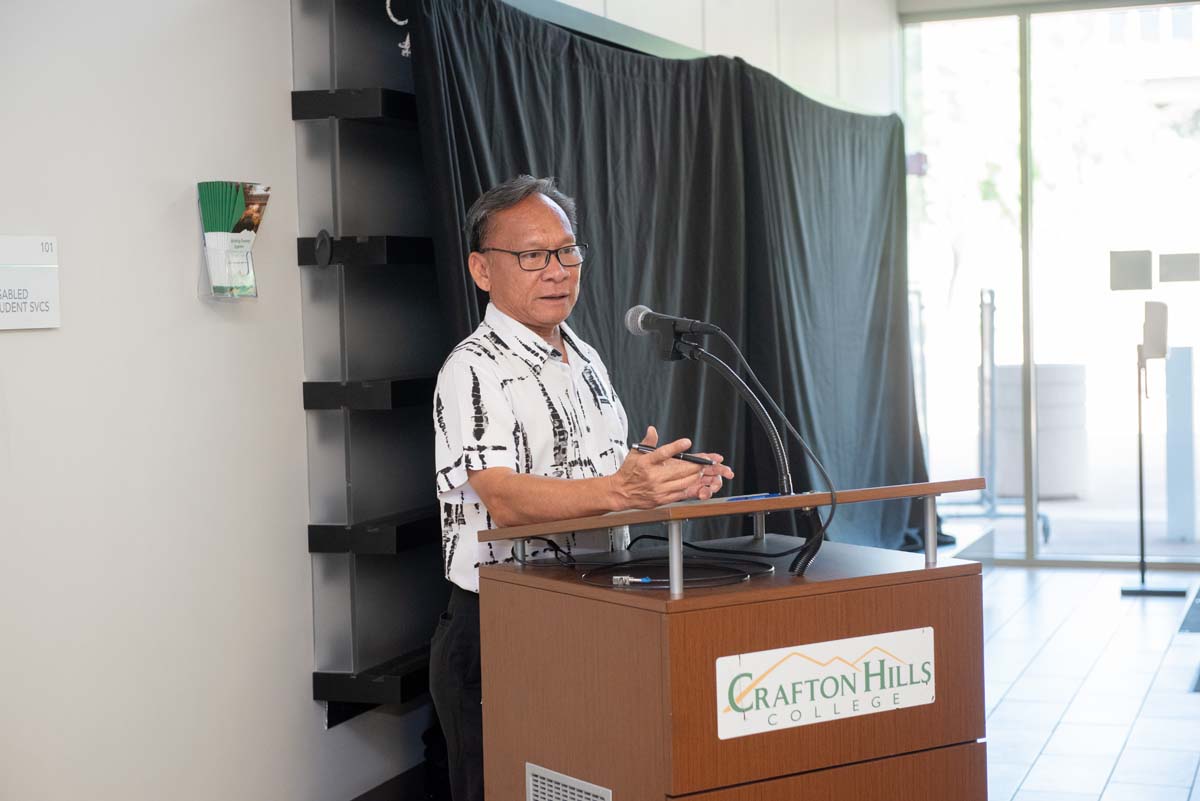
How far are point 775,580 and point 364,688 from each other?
1428 millimetres

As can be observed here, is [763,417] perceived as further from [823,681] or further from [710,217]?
[710,217]

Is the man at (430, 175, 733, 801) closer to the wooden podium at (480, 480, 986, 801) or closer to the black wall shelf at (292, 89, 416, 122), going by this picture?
the wooden podium at (480, 480, 986, 801)

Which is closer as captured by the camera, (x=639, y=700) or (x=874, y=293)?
(x=639, y=700)

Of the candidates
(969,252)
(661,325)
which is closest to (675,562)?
(661,325)

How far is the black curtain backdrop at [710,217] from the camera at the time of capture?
328 cm

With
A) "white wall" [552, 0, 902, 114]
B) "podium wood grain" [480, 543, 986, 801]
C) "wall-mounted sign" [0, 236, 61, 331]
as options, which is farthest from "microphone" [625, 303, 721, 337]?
"white wall" [552, 0, 902, 114]

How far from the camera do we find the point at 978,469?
758 centimetres

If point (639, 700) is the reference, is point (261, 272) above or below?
above

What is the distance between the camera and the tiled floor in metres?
3.78

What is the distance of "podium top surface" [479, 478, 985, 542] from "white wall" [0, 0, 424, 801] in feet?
2.80

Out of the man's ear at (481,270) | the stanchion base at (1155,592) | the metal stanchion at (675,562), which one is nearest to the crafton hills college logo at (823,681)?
the metal stanchion at (675,562)

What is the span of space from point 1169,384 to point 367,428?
514 cm

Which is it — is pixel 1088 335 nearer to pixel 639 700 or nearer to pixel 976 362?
pixel 976 362

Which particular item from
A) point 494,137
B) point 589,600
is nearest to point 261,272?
point 494,137
